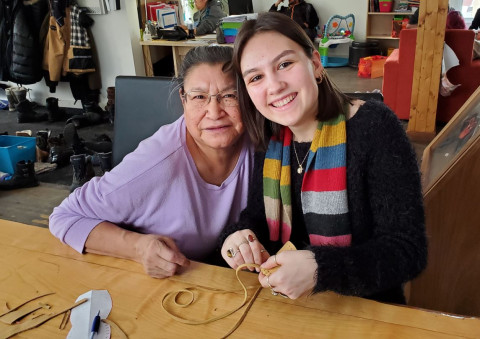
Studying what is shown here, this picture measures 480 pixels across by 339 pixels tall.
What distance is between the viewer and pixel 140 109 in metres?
1.71

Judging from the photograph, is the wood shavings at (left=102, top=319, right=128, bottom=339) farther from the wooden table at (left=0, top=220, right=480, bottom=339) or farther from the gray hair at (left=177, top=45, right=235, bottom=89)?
the gray hair at (left=177, top=45, right=235, bottom=89)

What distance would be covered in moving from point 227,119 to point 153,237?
0.38 metres

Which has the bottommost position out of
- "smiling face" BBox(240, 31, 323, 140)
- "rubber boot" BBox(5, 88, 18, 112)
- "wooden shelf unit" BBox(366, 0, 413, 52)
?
"rubber boot" BBox(5, 88, 18, 112)

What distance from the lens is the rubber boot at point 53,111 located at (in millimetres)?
5273

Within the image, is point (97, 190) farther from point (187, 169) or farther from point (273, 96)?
point (273, 96)

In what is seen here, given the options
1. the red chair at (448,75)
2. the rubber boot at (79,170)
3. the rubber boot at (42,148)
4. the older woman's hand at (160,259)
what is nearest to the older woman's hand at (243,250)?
the older woman's hand at (160,259)

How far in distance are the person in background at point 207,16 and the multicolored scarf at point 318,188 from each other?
4.70 meters

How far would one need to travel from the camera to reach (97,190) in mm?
1246

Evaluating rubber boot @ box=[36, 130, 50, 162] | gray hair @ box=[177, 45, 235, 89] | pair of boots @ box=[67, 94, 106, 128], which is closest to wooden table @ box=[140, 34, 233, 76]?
pair of boots @ box=[67, 94, 106, 128]

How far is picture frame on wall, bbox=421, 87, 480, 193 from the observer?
156cm

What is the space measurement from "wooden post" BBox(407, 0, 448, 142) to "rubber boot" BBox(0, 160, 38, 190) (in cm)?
330

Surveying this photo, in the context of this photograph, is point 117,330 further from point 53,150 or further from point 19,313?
point 53,150

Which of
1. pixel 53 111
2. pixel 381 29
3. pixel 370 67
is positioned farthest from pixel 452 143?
pixel 381 29

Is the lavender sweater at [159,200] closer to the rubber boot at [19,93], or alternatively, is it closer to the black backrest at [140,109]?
the black backrest at [140,109]
